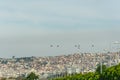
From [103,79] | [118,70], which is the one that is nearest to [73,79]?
[103,79]

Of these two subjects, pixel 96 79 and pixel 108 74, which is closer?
pixel 108 74

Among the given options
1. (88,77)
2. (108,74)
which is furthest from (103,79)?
(88,77)

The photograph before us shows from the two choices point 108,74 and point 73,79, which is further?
point 73,79

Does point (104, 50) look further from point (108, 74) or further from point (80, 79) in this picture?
point (108, 74)

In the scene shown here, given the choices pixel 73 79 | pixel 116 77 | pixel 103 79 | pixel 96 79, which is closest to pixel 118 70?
pixel 116 77

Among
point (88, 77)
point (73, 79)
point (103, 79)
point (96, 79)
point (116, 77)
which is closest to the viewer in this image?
point (116, 77)

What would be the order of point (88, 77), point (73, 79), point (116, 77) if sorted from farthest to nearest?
point (73, 79), point (88, 77), point (116, 77)

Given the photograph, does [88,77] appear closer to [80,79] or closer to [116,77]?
[80,79]

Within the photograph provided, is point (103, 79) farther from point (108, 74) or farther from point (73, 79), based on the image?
point (73, 79)

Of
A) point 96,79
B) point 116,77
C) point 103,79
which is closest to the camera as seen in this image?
point 116,77
